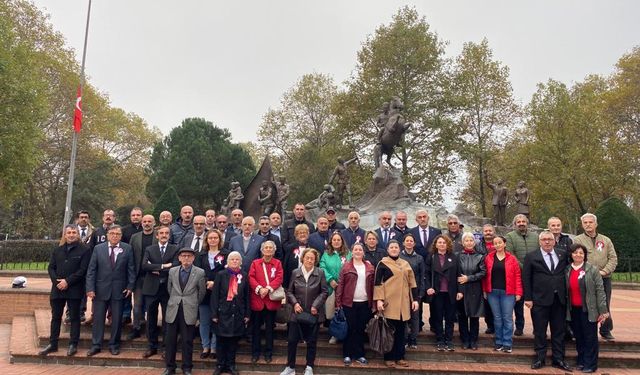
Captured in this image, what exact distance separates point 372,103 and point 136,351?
26163 millimetres

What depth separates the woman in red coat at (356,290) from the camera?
618cm

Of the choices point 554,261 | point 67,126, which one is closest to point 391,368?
point 554,261

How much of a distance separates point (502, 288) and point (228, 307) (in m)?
3.70

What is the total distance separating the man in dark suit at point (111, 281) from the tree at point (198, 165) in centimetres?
3285

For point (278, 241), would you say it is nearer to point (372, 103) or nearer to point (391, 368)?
point (391, 368)

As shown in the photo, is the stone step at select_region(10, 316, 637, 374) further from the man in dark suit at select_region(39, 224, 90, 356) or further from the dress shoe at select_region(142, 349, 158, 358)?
the man in dark suit at select_region(39, 224, 90, 356)

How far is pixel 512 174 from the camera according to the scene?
2961 centimetres

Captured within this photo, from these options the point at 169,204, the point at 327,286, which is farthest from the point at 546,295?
the point at 169,204

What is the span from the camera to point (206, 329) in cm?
659

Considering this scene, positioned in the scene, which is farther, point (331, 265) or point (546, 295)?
point (331, 265)

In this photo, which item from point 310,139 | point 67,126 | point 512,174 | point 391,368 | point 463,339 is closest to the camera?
point 391,368

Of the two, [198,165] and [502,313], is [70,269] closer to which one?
[502,313]

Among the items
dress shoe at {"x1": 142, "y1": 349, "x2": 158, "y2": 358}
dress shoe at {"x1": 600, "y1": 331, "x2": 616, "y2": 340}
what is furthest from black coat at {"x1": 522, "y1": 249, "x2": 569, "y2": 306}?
dress shoe at {"x1": 142, "y1": 349, "x2": 158, "y2": 358}

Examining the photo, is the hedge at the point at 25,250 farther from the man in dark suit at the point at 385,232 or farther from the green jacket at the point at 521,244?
the green jacket at the point at 521,244
